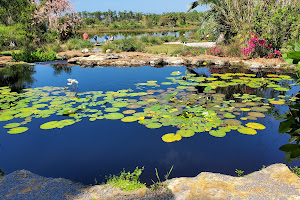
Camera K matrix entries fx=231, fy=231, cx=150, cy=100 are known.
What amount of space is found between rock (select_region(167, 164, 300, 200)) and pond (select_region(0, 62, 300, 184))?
1.31 feet

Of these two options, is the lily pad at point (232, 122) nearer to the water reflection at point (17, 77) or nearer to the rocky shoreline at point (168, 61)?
the water reflection at point (17, 77)

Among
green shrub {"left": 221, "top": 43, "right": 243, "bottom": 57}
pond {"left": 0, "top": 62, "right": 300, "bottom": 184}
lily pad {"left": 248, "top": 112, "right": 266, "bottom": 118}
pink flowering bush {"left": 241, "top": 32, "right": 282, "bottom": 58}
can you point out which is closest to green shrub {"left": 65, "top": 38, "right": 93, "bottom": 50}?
pond {"left": 0, "top": 62, "right": 300, "bottom": 184}

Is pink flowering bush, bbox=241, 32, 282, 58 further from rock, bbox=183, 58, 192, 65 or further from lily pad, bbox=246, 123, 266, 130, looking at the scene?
lily pad, bbox=246, 123, 266, 130

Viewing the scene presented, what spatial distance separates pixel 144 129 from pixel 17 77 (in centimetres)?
806

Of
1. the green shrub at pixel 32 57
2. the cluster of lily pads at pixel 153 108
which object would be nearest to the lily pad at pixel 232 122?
the cluster of lily pads at pixel 153 108

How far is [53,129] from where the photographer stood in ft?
16.1

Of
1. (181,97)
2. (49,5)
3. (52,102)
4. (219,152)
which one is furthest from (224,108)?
(49,5)

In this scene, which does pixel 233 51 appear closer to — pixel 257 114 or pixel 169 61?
pixel 169 61

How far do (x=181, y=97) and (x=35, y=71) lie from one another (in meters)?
8.56

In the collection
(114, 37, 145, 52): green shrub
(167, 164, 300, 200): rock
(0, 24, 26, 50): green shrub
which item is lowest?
(167, 164, 300, 200): rock

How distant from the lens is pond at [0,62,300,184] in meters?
3.63

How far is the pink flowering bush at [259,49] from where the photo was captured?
11555 mm

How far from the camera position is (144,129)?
15.7 feet

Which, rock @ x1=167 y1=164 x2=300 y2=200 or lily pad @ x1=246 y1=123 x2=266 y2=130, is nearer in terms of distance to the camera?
rock @ x1=167 y1=164 x2=300 y2=200
